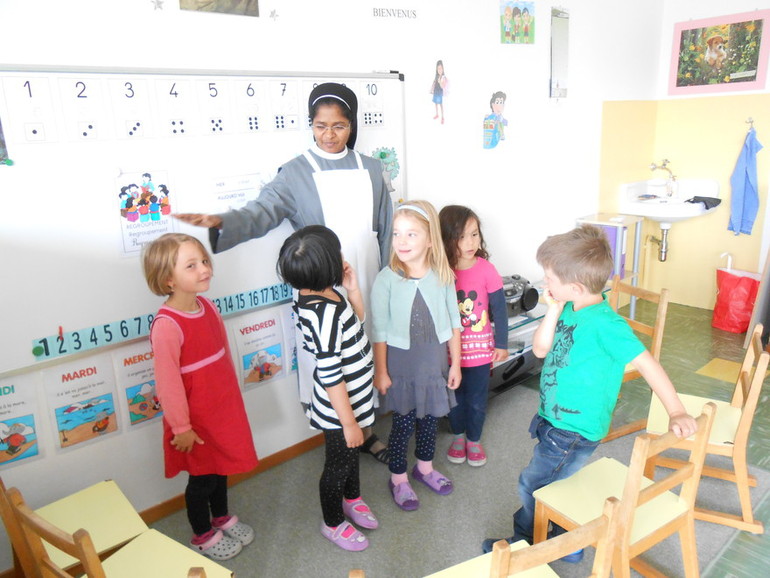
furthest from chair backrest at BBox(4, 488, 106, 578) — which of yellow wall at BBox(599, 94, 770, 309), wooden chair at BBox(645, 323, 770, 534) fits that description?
yellow wall at BBox(599, 94, 770, 309)

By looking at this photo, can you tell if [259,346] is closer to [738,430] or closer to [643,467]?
[643,467]

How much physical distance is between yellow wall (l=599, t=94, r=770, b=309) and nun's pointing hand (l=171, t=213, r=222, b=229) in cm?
291

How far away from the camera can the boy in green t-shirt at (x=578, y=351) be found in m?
1.59

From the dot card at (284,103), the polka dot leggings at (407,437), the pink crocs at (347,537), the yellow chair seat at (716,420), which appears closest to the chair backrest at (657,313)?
the yellow chair seat at (716,420)

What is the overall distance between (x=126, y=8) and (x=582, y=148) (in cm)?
285

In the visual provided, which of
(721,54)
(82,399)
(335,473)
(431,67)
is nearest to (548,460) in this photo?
(335,473)

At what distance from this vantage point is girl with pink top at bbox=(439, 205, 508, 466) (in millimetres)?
2182

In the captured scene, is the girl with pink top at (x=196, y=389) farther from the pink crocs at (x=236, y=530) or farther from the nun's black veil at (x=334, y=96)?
the nun's black veil at (x=334, y=96)

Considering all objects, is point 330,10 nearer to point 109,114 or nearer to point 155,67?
point 155,67

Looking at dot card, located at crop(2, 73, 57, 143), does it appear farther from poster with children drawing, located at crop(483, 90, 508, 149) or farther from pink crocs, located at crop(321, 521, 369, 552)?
poster with children drawing, located at crop(483, 90, 508, 149)

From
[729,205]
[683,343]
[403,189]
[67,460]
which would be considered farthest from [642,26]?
[67,460]

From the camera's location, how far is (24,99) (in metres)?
1.63

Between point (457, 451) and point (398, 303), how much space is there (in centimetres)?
80

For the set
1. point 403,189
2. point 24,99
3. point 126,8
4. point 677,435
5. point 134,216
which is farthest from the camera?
point 403,189
